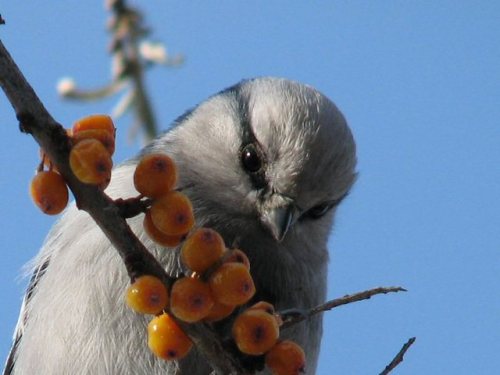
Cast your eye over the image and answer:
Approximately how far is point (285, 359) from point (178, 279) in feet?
1.74

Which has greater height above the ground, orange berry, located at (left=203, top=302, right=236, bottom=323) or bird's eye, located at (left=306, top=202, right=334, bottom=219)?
orange berry, located at (left=203, top=302, right=236, bottom=323)

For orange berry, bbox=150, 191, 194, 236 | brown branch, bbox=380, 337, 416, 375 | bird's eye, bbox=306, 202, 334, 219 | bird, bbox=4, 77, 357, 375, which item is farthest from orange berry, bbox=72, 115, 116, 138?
bird's eye, bbox=306, 202, 334, 219

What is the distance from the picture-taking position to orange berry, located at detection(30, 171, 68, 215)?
282 cm

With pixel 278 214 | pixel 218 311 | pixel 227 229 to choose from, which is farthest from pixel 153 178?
pixel 227 229

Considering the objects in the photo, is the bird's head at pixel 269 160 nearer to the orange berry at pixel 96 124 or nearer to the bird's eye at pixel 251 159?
the bird's eye at pixel 251 159

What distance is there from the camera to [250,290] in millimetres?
3000

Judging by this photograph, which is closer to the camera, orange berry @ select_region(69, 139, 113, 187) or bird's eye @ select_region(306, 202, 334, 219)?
orange berry @ select_region(69, 139, 113, 187)

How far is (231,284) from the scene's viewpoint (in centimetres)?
293

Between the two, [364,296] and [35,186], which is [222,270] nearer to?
[364,296]

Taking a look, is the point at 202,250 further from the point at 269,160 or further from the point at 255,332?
the point at 269,160

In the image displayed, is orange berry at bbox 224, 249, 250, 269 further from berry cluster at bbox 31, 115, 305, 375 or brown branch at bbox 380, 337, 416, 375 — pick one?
brown branch at bbox 380, 337, 416, 375

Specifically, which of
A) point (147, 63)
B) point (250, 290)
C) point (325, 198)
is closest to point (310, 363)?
point (325, 198)

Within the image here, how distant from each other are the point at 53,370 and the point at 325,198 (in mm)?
1978

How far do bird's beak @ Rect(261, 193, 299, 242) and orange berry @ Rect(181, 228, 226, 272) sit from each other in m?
1.76
